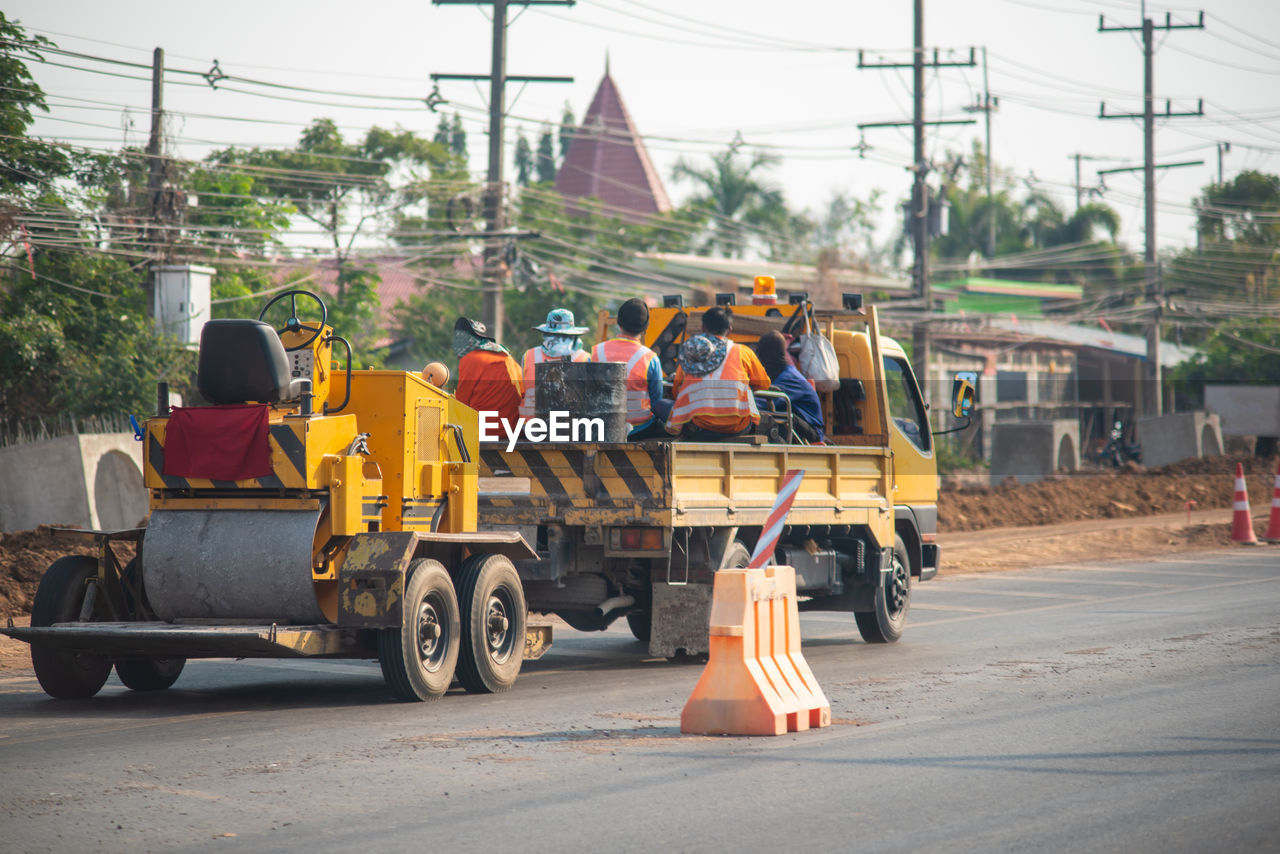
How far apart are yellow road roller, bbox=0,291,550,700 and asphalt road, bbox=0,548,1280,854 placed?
40 cm

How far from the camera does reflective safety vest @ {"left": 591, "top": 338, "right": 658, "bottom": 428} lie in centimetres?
1114

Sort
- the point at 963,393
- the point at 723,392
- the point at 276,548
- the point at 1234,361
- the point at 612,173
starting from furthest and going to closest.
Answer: the point at 612,173, the point at 1234,361, the point at 963,393, the point at 723,392, the point at 276,548

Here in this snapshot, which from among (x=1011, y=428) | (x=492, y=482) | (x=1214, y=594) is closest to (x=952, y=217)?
(x=1011, y=428)

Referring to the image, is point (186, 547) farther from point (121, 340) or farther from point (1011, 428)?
point (1011, 428)

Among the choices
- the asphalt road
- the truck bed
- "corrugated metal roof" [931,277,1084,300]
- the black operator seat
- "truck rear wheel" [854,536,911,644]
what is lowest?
the asphalt road

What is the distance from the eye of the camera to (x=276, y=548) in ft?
26.9

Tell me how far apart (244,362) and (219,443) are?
499 mm

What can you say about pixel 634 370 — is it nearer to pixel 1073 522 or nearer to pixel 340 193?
pixel 1073 522

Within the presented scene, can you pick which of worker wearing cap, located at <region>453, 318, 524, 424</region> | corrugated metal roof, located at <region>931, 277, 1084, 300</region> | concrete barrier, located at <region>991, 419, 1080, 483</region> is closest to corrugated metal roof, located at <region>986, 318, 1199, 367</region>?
corrugated metal roof, located at <region>931, 277, 1084, 300</region>

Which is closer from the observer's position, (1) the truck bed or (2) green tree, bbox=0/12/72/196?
(1) the truck bed

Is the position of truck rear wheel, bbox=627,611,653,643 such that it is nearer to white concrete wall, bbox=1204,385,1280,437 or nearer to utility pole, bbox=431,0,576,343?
utility pole, bbox=431,0,576,343

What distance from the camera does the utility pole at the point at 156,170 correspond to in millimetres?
24766

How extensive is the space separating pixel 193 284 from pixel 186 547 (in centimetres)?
1769

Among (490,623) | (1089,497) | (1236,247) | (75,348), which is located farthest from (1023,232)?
(490,623)
